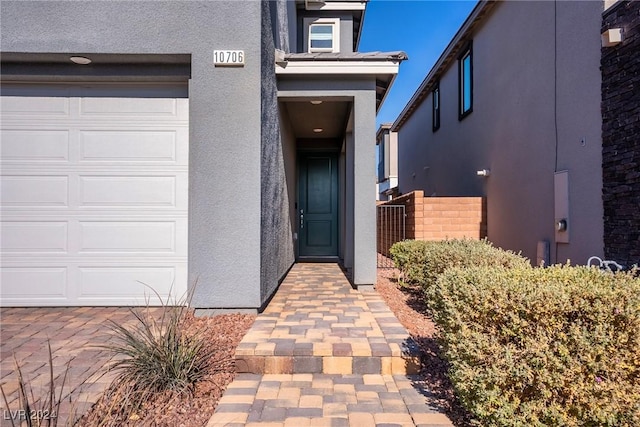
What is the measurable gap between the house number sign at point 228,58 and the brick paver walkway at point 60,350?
3165 millimetres

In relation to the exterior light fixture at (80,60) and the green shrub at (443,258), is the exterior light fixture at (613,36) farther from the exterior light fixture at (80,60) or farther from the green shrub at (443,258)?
the exterior light fixture at (80,60)

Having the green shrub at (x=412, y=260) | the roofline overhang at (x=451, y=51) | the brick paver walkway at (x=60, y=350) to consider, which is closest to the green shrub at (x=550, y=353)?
the brick paver walkway at (x=60, y=350)

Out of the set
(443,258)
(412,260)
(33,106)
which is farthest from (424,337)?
(33,106)

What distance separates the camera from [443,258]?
15.5 feet

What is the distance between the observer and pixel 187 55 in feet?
14.6

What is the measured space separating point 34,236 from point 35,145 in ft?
3.83

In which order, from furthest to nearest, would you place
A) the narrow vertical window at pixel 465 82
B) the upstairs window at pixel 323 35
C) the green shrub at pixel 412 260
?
the narrow vertical window at pixel 465 82 → the upstairs window at pixel 323 35 → the green shrub at pixel 412 260

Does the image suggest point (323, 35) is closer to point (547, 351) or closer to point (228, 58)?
point (228, 58)

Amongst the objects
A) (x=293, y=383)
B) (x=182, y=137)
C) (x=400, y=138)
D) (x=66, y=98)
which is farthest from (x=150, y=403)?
(x=400, y=138)

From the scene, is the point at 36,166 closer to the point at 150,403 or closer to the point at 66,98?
the point at 66,98

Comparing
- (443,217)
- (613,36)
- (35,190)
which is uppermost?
(613,36)

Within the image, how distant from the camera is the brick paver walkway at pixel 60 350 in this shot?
8.67 ft

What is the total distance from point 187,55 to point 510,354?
4.44 meters

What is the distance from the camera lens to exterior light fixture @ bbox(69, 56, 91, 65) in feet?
14.7
